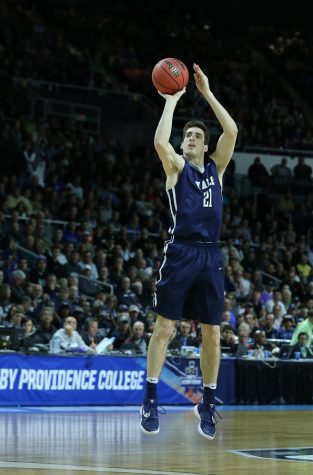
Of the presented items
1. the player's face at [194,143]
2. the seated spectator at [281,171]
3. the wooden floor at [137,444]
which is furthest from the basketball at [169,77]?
the seated spectator at [281,171]

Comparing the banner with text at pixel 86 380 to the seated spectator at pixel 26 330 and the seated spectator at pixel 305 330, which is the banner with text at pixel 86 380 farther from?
the seated spectator at pixel 305 330

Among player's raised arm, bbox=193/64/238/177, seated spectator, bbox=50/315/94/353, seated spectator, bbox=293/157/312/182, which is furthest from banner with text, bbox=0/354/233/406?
seated spectator, bbox=293/157/312/182

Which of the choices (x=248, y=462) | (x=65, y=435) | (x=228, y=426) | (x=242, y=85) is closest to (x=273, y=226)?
(x=242, y=85)

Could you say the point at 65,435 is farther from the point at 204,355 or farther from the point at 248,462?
the point at 248,462

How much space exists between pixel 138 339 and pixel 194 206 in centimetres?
876

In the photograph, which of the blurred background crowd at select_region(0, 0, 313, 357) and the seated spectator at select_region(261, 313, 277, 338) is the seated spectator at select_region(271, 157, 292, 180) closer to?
the blurred background crowd at select_region(0, 0, 313, 357)

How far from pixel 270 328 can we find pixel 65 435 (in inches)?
412

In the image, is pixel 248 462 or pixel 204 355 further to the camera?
pixel 204 355

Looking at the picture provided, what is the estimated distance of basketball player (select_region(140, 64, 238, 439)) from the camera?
351 inches

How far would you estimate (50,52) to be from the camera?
27172 mm

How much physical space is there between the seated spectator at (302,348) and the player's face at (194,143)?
404 inches

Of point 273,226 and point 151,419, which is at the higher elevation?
point 273,226

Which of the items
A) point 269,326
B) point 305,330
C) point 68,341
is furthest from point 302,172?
point 68,341

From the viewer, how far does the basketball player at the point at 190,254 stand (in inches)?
351
